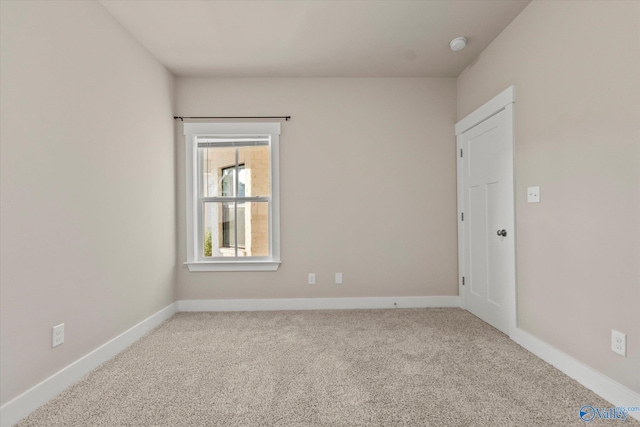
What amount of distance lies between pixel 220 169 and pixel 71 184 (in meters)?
1.75

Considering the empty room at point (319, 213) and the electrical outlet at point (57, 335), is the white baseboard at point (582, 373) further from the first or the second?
the electrical outlet at point (57, 335)

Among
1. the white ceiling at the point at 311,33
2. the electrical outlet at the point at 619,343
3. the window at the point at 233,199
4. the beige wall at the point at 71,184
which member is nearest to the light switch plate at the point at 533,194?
the electrical outlet at the point at 619,343

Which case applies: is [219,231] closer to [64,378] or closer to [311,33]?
[64,378]

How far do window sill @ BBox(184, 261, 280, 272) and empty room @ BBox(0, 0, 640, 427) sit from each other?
3 centimetres

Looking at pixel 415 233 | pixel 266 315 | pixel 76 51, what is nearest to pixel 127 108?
pixel 76 51

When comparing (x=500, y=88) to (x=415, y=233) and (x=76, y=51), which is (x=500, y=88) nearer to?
(x=415, y=233)

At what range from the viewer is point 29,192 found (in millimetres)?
1761

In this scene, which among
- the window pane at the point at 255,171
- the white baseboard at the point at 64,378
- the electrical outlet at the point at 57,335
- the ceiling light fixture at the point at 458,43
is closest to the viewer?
the white baseboard at the point at 64,378

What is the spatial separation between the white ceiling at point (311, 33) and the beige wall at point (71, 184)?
37 cm

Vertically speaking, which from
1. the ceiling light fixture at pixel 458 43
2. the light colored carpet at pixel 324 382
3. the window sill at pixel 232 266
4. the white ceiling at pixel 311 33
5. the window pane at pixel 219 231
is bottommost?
the light colored carpet at pixel 324 382

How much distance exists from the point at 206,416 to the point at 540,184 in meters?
2.61

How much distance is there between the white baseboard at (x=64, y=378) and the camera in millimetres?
1639

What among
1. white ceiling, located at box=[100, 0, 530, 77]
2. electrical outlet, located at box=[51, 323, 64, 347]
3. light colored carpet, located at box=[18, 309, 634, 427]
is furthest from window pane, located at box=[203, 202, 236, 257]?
electrical outlet, located at box=[51, 323, 64, 347]

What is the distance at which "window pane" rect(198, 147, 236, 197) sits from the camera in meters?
3.71
